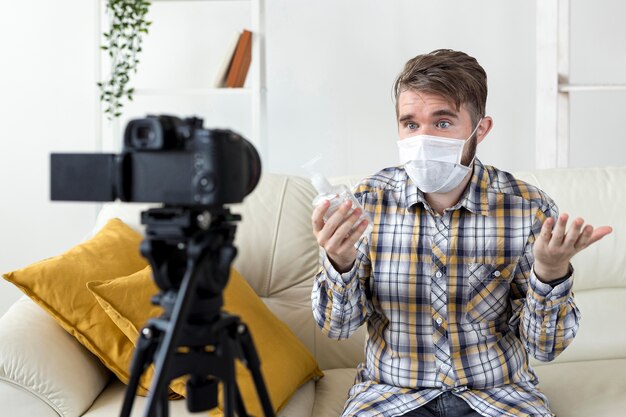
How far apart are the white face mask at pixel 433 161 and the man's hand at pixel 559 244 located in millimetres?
284

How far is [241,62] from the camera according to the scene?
2.79 m

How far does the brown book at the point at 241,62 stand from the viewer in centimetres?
275

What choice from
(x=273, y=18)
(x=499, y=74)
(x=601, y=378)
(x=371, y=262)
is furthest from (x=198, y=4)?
(x=601, y=378)

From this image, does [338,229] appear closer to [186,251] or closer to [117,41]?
[186,251]

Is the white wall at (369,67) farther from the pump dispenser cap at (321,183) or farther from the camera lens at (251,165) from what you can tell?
the camera lens at (251,165)

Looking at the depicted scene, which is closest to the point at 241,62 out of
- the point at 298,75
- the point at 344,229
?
the point at 298,75

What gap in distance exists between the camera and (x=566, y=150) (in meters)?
2.63

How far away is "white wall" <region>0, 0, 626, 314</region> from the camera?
10.1ft

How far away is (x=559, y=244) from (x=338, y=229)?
1.22 ft

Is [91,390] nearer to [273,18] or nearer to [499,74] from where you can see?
[273,18]

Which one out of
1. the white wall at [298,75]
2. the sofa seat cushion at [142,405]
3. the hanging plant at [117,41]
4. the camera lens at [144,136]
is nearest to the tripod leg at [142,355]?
the camera lens at [144,136]

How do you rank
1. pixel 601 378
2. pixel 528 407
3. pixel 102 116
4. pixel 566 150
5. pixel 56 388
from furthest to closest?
1. pixel 102 116
2. pixel 566 150
3. pixel 601 378
4. pixel 56 388
5. pixel 528 407

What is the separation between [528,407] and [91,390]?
0.94 metres

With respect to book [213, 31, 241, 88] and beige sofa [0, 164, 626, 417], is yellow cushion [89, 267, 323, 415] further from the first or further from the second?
book [213, 31, 241, 88]
